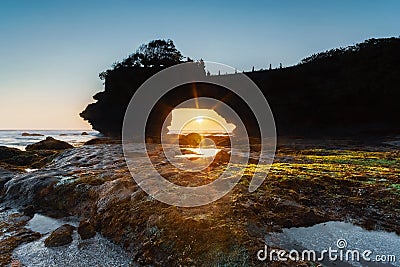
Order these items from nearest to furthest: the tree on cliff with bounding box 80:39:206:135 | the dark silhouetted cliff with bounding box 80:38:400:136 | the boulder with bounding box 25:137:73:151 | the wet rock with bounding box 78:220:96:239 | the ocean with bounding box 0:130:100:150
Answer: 1. the wet rock with bounding box 78:220:96:239
2. the boulder with bounding box 25:137:73:151
3. the ocean with bounding box 0:130:100:150
4. the dark silhouetted cliff with bounding box 80:38:400:136
5. the tree on cliff with bounding box 80:39:206:135

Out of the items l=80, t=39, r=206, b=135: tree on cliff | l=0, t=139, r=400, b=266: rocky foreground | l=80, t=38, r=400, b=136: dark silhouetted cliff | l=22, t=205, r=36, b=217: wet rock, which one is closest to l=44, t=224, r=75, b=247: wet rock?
l=0, t=139, r=400, b=266: rocky foreground

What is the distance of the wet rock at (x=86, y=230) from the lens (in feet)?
12.1

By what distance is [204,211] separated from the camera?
342 cm

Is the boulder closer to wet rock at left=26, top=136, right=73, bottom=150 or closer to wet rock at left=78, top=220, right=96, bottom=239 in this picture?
wet rock at left=26, top=136, right=73, bottom=150

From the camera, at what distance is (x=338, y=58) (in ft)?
125

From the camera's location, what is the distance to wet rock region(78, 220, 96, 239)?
12.1ft

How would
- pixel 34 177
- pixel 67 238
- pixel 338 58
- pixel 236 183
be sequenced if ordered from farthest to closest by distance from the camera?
pixel 338 58
pixel 34 177
pixel 236 183
pixel 67 238

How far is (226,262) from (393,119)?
38.0m

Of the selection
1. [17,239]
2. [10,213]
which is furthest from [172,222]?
[10,213]

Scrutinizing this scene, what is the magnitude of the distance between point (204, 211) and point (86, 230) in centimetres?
172

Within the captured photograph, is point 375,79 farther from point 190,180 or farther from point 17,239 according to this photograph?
point 17,239

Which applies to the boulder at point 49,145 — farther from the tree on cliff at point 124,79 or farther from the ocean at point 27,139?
the tree on cliff at point 124,79

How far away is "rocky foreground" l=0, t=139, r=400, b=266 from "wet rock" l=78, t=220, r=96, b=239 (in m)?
0.01

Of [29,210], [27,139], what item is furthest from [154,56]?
[29,210]
